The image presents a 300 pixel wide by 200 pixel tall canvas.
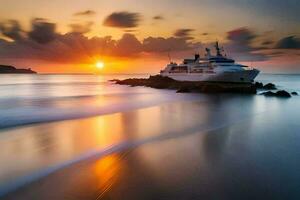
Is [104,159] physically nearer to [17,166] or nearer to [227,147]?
[17,166]

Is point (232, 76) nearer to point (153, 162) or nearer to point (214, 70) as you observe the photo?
point (214, 70)

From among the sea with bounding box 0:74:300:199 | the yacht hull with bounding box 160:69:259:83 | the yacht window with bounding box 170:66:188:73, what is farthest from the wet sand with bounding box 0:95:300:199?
the yacht window with bounding box 170:66:188:73

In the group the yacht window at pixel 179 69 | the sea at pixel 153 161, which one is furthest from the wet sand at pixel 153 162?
the yacht window at pixel 179 69

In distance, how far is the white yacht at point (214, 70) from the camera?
67188 mm

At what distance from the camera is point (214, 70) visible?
230ft

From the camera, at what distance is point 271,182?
931cm

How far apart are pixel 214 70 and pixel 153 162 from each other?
61.6m

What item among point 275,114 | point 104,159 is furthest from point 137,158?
point 275,114

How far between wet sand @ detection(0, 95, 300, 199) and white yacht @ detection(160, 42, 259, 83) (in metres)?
49.3

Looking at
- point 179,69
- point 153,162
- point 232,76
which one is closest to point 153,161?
point 153,162

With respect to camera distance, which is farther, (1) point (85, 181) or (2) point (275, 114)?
(2) point (275, 114)

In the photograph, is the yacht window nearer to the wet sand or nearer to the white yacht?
the white yacht

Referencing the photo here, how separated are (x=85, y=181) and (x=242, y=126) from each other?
1443 cm

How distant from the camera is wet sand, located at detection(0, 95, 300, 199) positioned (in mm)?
8469
